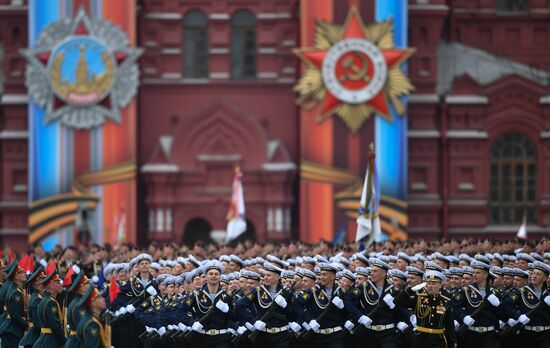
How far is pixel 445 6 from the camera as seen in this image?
3681 centimetres

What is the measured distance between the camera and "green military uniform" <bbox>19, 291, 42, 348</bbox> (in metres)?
17.5

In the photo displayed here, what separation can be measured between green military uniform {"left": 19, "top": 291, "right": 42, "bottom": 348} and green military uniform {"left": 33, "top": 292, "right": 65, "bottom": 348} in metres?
0.82

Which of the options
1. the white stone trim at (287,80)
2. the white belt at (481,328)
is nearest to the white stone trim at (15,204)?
the white stone trim at (287,80)

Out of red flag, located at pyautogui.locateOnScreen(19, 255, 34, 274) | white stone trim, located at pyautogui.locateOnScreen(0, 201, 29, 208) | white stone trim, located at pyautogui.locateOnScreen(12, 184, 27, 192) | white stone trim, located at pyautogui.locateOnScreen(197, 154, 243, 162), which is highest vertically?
white stone trim, located at pyautogui.locateOnScreen(197, 154, 243, 162)

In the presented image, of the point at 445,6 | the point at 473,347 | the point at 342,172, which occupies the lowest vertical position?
the point at 473,347

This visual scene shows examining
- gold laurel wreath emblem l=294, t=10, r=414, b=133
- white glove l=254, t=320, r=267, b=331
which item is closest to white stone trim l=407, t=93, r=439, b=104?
gold laurel wreath emblem l=294, t=10, r=414, b=133

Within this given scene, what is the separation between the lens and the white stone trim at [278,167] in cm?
3525

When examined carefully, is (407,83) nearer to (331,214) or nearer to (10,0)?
(331,214)

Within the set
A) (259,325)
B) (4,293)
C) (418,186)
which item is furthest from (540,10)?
(4,293)

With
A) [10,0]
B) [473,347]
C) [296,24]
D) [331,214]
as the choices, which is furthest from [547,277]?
[10,0]

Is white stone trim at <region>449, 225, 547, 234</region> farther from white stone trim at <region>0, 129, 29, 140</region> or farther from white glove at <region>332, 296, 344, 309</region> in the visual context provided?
white glove at <region>332, 296, 344, 309</region>

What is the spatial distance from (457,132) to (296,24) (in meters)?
5.84

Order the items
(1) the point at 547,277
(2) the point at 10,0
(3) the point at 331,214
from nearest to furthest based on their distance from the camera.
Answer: (1) the point at 547,277 < (3) the point at 331,214 < (2) the point at 10,0

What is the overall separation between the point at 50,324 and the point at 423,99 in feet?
72.3
